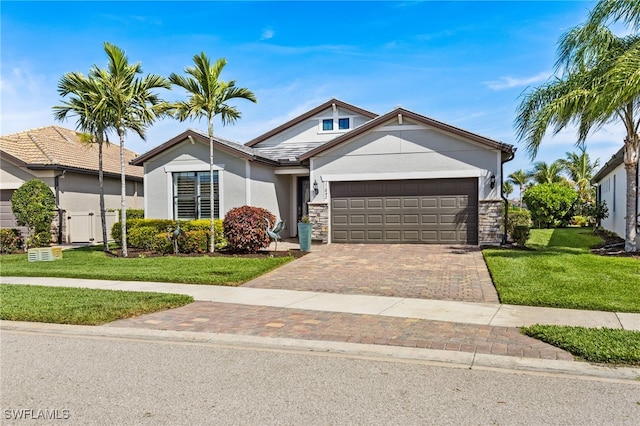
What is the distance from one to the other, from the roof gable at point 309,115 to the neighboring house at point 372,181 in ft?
12.8

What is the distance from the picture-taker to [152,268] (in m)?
12.6

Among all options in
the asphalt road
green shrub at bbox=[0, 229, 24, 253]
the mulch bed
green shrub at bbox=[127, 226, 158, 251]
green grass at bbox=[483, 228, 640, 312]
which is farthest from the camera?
green shrub at bbox=[0, 229, 24, 253]

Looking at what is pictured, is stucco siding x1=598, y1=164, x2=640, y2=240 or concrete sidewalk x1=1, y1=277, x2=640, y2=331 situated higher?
stucco siding x1=598, y1=164, x2=640, y2=240

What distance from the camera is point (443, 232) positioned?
1695cm

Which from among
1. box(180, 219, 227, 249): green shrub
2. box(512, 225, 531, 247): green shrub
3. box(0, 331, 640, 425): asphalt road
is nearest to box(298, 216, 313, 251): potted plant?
box(180, 219, 227, 249): green shrub

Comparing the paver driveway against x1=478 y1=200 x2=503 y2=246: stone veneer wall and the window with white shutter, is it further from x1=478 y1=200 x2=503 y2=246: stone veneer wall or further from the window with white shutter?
the window with white shutter

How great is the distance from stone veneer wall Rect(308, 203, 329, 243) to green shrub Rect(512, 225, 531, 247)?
21.7ft

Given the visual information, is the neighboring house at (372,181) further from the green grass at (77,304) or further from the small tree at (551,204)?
the small tree at (551,204)

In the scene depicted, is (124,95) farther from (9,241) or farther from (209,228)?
(9,241)

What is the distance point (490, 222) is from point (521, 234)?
1.22 metres

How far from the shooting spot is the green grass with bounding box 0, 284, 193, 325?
24.4 feet

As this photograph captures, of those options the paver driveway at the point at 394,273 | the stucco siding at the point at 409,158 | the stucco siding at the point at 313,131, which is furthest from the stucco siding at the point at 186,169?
the stucco siding at the point at 313,131

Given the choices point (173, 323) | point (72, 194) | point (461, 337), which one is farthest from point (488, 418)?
point (72, 194)

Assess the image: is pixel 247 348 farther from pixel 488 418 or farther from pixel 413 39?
pixel 413 39
